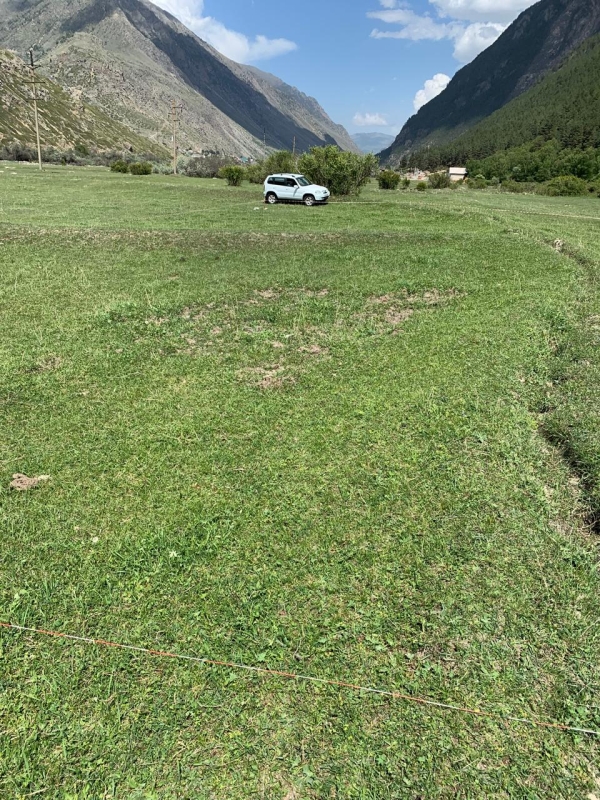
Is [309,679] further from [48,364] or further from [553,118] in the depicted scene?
[553,118]

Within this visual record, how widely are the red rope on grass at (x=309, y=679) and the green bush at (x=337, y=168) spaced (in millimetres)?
37013

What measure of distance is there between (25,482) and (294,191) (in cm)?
2983

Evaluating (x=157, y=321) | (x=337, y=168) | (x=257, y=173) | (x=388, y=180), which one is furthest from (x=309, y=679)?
(x=257, y=173)

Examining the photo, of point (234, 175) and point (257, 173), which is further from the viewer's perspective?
point (257, 173)

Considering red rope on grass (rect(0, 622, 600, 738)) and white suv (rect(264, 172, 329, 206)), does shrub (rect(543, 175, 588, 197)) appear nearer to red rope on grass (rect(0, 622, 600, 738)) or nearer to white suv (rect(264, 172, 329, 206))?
white suv (rect(264, 172, 329, 206))

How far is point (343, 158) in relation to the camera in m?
34.8

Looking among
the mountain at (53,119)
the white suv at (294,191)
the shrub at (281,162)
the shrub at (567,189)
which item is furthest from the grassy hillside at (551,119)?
the white suv at (294,191)

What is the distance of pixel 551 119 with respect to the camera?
137625 mm

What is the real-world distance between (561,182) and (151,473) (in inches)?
2770

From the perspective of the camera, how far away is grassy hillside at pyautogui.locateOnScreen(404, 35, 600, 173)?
12362cm

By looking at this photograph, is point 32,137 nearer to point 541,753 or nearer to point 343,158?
point 343,158

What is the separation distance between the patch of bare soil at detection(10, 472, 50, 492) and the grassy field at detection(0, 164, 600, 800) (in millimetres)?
97

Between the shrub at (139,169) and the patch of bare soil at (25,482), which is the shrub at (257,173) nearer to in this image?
the shrub at (139,169)

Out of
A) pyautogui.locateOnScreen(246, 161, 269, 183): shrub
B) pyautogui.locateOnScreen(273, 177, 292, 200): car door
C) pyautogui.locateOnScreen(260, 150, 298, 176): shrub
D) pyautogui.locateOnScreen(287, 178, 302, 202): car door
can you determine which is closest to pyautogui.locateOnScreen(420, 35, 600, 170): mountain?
pyautogui.locateOnScreen(246, 161, 269, 183): shrub
